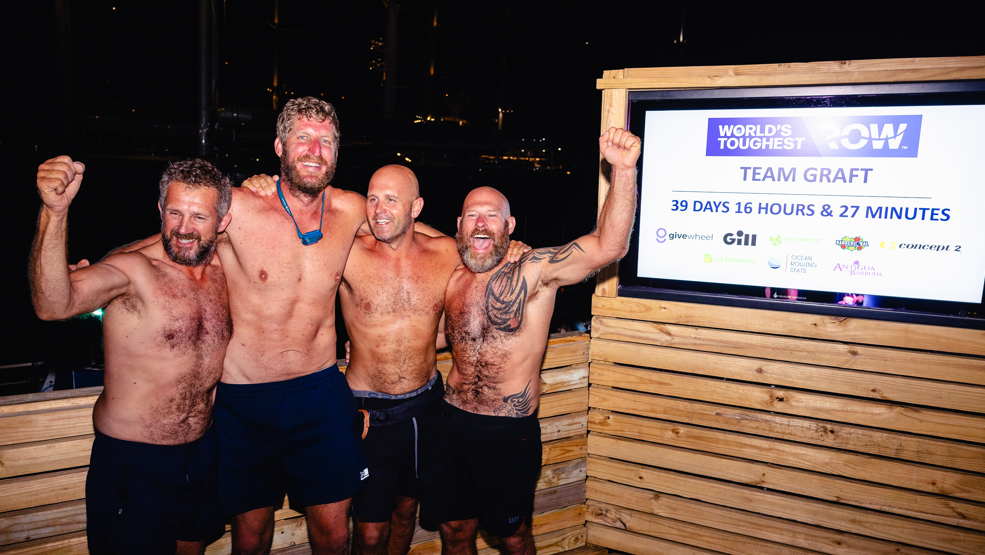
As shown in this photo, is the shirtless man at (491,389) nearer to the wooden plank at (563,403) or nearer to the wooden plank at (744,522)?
the wooden plank at (563,403)

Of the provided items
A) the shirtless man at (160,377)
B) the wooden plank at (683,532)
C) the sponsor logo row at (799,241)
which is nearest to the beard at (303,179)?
the shirtless man at (160,377)

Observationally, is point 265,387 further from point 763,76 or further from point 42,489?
point 763,76

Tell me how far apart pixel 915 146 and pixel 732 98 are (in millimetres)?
950

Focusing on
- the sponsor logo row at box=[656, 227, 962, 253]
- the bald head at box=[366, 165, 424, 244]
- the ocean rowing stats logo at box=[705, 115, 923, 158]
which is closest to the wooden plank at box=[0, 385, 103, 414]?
the bald head at box=[366, 165, 424, 244]

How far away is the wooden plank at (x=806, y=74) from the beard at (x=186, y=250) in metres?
2.41

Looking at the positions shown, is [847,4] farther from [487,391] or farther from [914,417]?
[487,391]

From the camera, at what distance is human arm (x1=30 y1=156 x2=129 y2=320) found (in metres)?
1.91

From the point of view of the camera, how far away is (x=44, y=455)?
2.47 metres

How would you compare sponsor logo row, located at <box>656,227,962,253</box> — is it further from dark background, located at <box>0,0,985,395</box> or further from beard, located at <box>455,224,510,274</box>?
dark background, located at <box>0,0,985,395</box>

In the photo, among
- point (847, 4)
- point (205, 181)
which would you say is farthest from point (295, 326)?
point (847, 4)

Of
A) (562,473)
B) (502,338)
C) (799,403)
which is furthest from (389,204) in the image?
(799,403)

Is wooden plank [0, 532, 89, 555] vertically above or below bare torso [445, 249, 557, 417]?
below

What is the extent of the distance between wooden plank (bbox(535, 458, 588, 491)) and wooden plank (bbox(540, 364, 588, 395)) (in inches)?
20.7

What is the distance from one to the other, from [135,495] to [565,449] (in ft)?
8.00
